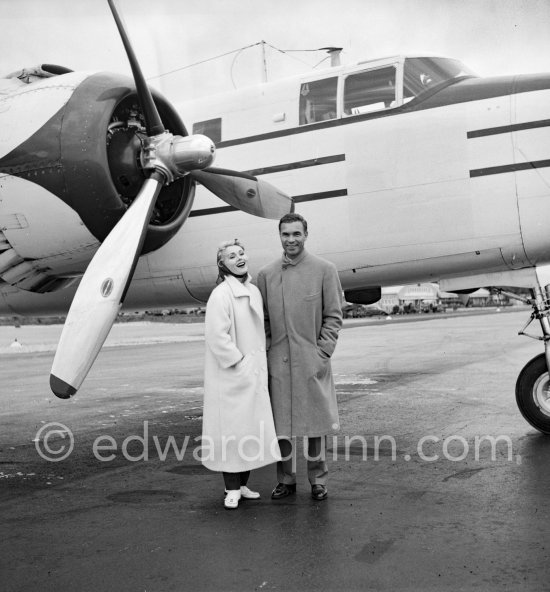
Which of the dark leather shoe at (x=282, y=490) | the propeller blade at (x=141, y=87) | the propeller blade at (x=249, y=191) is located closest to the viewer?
the dark leather shoe at (x=282, y=490)

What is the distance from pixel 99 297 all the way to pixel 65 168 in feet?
4.36

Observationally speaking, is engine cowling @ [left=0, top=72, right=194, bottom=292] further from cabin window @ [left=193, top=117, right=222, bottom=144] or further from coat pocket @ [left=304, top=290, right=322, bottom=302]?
coat pocket @ [left=304, top=290, right=322, bottom=302]

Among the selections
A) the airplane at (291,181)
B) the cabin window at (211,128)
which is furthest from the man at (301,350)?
the cabin window at (211,128)

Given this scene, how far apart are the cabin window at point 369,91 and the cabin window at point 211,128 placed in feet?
4.82

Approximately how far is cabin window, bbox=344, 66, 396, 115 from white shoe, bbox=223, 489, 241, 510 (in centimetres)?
423

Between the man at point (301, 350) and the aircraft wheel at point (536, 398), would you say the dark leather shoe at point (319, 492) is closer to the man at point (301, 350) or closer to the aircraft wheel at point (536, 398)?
the man at point (301, 350)

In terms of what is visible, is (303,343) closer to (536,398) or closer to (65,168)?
(65,168)

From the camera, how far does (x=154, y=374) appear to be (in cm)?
1642

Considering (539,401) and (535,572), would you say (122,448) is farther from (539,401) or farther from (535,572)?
(535,572)

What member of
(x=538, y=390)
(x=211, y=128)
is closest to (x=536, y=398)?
(x=538, y=390)

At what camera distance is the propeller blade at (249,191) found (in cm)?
734

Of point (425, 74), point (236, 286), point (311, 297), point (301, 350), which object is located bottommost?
point (301, 350)

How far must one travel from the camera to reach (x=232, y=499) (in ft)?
16.4

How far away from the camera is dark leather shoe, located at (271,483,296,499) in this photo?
5172 mm
